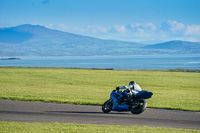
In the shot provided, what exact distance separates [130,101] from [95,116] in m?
1.69

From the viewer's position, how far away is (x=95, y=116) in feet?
49.2

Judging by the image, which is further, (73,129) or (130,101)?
(130,101)

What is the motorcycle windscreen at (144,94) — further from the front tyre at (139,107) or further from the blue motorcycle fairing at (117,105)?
the blue motorcycle fairing at (117,105)

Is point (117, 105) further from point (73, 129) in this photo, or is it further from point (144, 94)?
point (73, 129)

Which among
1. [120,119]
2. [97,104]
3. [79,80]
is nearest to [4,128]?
[120,119]

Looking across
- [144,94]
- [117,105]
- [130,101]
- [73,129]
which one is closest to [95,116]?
[117,105]

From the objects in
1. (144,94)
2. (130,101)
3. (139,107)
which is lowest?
(139,107)

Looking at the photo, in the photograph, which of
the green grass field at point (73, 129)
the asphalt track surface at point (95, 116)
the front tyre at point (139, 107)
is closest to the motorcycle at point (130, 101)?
the front tyre at point (139, 107)

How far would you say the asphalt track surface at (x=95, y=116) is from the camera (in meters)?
13.4

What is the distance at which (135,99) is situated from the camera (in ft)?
49.0

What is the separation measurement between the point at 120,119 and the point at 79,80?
25.1 metres

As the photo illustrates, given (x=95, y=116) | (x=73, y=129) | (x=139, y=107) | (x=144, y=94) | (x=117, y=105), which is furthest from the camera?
(x=117, y=105)

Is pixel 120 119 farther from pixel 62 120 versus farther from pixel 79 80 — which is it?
pixel 79 80

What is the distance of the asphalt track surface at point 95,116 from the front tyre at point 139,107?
24cm
